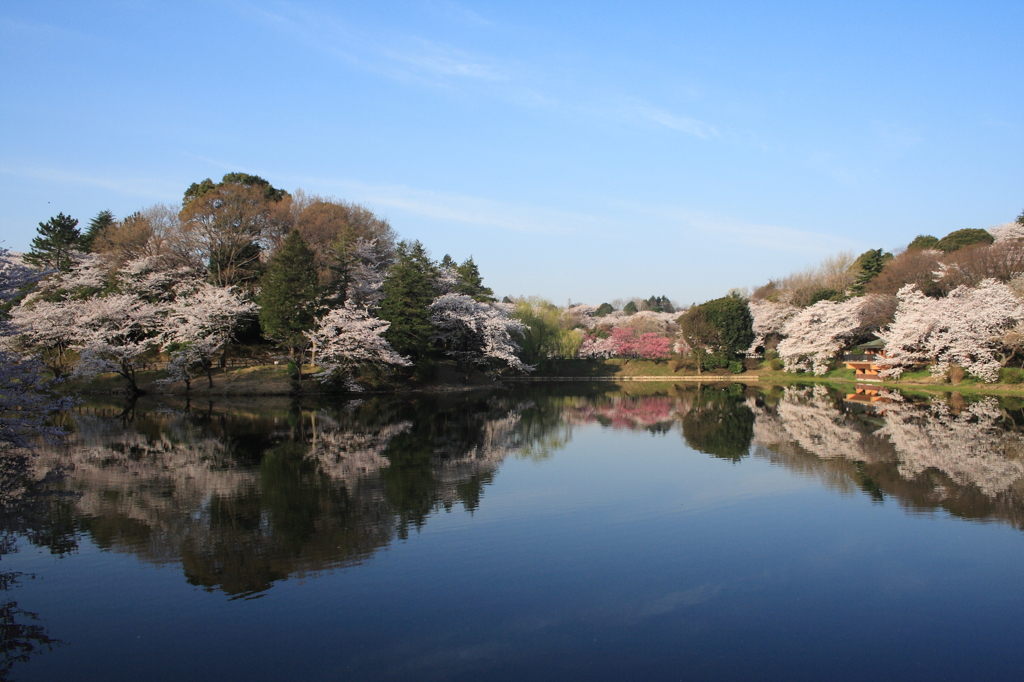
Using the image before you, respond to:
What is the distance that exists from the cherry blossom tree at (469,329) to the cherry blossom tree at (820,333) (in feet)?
66.0

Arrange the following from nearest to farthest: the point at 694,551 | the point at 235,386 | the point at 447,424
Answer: the point at 694,551 → the point at 447,424 → the point at 235,386

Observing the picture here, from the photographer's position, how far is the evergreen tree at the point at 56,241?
41375 mm

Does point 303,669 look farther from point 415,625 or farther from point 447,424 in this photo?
point 447,424

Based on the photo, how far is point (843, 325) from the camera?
4409 cm

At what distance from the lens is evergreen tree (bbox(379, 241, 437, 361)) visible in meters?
34.2

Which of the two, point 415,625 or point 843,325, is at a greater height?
point 843,325

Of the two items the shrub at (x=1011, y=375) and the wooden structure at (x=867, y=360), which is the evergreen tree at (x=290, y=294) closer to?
the wooden structure at (x=867, y=360)

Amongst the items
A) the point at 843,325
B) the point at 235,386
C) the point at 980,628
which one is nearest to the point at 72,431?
the point at 235,386

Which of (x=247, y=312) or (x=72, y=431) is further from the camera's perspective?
(x=247, y=312)

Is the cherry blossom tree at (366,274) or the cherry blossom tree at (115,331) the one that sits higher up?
the cherry blossom tree at (366,274)

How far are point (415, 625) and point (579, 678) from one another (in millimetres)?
1693

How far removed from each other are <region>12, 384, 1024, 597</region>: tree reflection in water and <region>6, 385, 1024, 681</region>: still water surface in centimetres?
8

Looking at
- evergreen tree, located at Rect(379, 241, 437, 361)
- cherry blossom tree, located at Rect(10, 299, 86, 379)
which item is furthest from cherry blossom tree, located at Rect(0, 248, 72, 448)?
evergreen tree, located at Rect(379, 241, 437, 361)

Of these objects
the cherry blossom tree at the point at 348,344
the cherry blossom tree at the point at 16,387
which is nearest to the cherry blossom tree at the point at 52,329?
the cherry blossom tree at the point at 348,344
